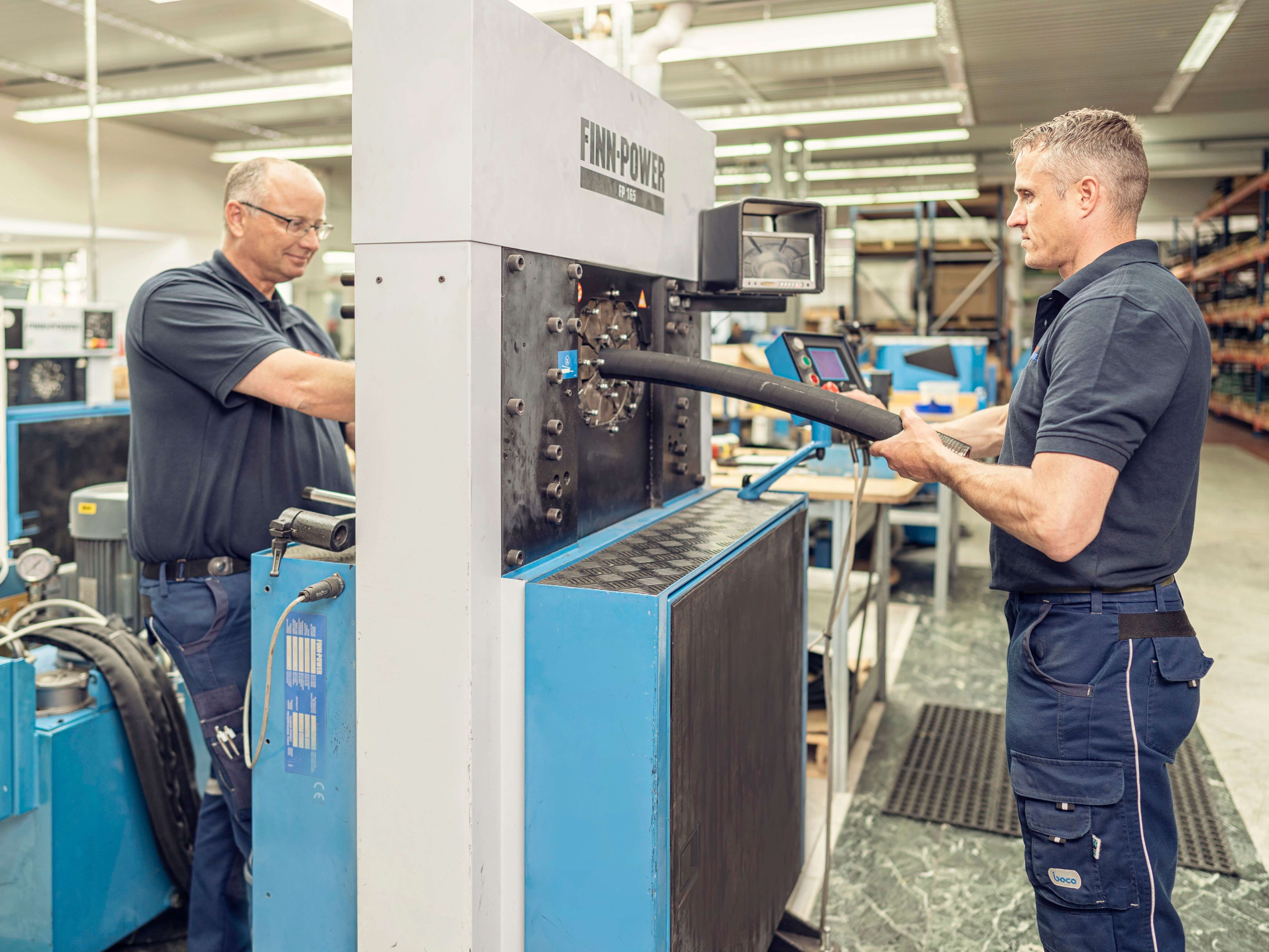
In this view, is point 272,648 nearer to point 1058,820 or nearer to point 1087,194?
point 1058,820

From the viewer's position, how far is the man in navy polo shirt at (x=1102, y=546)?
1.45 metres

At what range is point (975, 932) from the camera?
2416 millimetres

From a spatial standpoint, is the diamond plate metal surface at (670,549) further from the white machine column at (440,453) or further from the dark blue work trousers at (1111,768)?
the dark blue work trousers at (1111,768)

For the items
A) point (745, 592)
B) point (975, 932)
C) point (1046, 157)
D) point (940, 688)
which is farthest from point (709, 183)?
point (940, 688)

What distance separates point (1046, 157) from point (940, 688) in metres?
2.92

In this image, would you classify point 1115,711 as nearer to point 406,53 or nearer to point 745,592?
point 745,592

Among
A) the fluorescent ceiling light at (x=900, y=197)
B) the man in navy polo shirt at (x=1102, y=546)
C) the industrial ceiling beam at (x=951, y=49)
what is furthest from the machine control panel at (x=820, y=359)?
the fluorescent ceiling light at (x=900, y=197)

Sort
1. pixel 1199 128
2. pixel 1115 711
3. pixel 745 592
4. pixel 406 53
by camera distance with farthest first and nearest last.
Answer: pixel 1199 128
pixel 745 592
pixel 1115 711
pixel 406 53

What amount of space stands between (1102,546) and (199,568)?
164cm

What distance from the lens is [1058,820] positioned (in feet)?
5.09

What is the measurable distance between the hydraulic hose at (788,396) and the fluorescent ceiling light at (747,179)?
407 inches

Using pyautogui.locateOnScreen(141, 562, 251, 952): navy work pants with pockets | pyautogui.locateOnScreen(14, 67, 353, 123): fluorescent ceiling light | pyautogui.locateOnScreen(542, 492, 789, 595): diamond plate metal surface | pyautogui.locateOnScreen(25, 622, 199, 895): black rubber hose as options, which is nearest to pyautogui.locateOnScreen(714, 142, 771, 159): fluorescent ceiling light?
pyautogui.locateOnScreen(14, 67, 353, 123): fluorescent ceiling light

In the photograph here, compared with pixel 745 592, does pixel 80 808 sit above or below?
below

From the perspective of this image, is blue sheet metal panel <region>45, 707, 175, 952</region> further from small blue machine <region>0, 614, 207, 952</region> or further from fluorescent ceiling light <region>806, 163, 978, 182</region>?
fluorescent ceiling light <region>806, 163, 978, 182</region>
